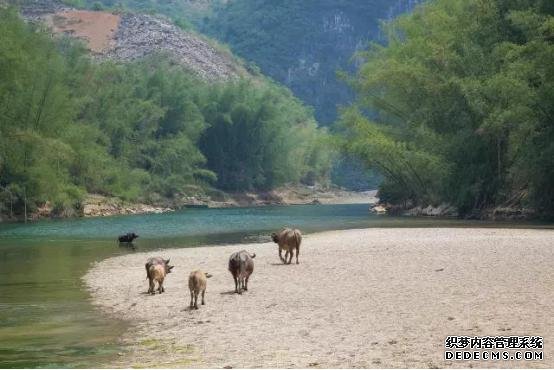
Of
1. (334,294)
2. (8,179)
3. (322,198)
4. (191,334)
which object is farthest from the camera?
(322,198)

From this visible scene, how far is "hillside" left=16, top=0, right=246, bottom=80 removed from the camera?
139750 mm

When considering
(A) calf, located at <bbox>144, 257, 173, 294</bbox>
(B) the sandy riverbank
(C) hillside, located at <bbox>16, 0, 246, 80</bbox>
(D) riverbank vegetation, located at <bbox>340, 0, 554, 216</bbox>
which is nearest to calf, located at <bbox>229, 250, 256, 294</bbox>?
(B) the sandy riverbank

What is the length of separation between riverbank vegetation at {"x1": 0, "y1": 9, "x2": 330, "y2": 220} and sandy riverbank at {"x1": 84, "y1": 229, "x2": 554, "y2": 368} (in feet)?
122

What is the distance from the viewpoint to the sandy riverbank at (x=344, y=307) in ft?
39.6

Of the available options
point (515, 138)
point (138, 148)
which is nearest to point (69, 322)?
point (515, 138)

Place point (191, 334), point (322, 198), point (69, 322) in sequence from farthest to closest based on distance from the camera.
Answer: point (322, 198), point (69, 322), point (191, 334)

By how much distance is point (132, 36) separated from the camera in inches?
5763

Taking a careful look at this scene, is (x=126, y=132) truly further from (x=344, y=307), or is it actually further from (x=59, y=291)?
(x=344, y=307)

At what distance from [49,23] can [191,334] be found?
14389 cm

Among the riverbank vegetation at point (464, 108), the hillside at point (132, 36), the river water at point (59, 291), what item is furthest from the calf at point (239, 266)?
the hillside at point (132, 36)

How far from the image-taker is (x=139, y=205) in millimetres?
82062

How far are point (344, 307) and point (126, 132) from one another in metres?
74.1

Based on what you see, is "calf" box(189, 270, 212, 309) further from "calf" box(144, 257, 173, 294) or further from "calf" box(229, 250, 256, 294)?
"calf" box(144, 257, 173, 294)

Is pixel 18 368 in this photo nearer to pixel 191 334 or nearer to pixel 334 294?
pixel 191 334
